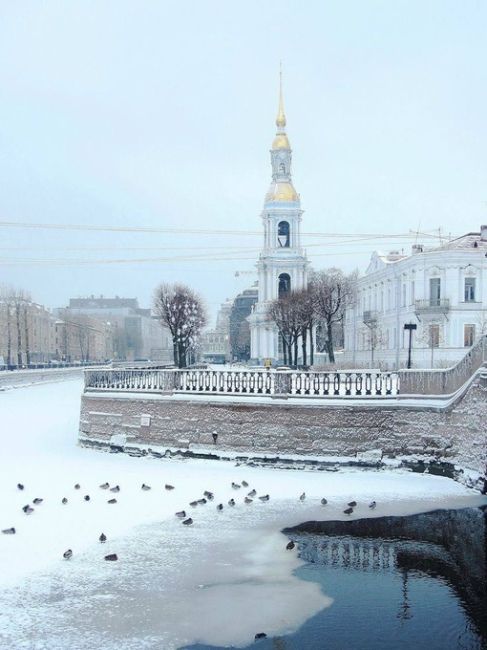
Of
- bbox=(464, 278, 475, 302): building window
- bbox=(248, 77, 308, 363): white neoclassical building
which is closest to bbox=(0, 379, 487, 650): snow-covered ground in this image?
bbox=(464, 278, 475, 302): building window

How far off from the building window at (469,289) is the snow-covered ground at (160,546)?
32.3m

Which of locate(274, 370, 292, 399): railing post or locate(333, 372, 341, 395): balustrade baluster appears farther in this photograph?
locate(274, 370, 292, 399): railing post

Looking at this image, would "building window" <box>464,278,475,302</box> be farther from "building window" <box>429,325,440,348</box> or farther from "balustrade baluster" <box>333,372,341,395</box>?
"balustrade baluster" <box>333,372,341,395</box>

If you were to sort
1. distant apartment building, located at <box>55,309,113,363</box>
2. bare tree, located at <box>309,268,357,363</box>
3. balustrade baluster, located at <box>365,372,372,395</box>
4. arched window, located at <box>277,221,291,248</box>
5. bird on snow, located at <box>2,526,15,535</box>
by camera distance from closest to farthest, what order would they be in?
bird on snow, located at <box>2,526,15,535</box>
balustrade baluster, located at <box>365,372,372,395</box>
bare tree, located at <box>309,268,357,363</box>
arched window, located at <box>277,221,291,248</box>
distant apartment building, located at <box>55,309,113,363</box>

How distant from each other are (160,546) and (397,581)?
4704mm

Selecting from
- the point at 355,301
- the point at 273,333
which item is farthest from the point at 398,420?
the point at 273,333

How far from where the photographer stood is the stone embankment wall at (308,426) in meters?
20.1

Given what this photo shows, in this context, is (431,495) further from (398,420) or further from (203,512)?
(203,512)

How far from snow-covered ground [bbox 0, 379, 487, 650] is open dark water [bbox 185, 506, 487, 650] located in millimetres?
462

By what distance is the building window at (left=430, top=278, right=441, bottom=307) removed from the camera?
166 feet

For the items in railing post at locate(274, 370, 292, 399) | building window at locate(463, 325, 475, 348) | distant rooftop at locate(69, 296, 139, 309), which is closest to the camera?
railing post at locate(274, 370, 292, 399)

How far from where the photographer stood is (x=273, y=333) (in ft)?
254

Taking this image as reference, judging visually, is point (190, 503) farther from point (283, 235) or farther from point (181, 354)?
point (283, 235)

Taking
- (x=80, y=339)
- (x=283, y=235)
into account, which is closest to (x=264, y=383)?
(x=283, y=235)
